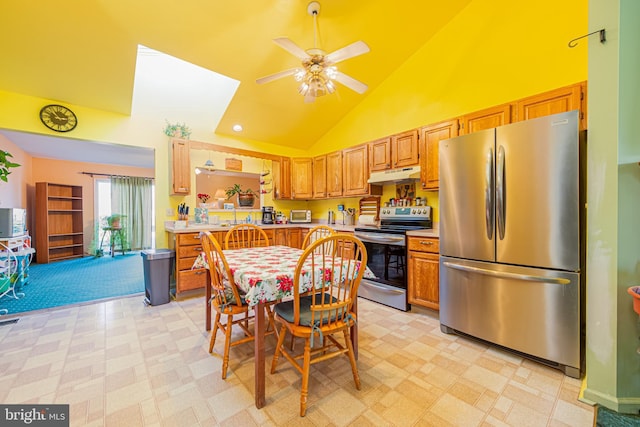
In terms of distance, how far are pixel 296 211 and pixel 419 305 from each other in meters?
2.81

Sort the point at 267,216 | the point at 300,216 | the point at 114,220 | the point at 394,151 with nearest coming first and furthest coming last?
the point at 394,151 → the point at 267,216 → the point at 300,216 → the point at 114,220

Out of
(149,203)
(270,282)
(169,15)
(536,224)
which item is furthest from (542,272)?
(149,203)

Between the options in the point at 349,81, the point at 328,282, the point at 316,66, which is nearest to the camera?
the point at 328,282

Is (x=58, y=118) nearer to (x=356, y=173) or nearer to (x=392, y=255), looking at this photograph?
(x=356, y=173)

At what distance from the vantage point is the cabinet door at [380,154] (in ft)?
11.8

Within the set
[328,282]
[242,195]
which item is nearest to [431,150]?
[328,282]

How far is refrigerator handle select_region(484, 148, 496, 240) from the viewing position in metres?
2.12

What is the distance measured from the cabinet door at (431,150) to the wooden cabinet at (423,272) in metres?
0.76

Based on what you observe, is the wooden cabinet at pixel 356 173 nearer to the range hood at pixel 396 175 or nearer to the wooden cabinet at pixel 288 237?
the range hood at pixel 396 175

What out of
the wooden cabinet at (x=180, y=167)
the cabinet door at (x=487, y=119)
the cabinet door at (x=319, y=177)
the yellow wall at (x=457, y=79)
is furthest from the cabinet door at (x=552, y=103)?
the wooden cabinet at (x=180, y=167)

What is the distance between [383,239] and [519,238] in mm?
1359

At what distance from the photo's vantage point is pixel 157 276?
10.5ft

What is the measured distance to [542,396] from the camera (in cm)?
161

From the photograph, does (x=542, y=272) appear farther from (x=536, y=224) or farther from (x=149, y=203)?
(x=149, y=203)
